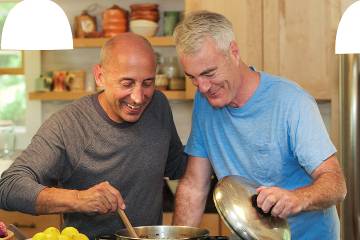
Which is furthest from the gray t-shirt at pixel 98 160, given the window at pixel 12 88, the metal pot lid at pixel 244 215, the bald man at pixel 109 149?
the window at pixel 12 88

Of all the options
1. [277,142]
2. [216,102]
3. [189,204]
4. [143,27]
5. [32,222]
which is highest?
[143,27]

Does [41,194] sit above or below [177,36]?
below

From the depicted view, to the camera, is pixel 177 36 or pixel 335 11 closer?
pixel 177 36

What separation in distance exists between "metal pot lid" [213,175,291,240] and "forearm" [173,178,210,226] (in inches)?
24.5

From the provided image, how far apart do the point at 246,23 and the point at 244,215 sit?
8.05 feet

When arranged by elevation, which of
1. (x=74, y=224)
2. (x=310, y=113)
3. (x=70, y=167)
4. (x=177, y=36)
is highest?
(x=177, y=36)

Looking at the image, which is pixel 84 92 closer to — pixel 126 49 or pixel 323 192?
pixel 126 49

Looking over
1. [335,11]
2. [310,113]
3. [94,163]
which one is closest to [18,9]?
[94,163]

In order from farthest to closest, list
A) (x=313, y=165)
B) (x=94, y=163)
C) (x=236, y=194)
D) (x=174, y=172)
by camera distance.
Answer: (x=174, y=172), (x=94, y=163), (x=313, y=165), (x=236, y=194)

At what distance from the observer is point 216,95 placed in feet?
8.09

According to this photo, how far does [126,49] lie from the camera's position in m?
2.64

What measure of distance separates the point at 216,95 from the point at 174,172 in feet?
1.78

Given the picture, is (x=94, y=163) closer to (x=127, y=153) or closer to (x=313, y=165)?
(x=127, y=153)

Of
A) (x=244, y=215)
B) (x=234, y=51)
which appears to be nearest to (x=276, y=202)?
(x=244, y=215)
